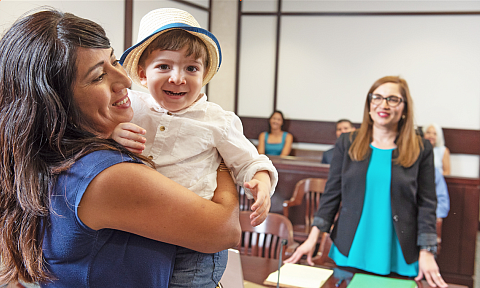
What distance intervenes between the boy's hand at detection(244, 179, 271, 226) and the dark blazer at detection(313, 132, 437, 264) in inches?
44.3

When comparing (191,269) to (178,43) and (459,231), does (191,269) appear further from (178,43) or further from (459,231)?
(459,231)

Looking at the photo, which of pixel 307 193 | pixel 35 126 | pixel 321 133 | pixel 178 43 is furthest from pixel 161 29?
pixel 321 133

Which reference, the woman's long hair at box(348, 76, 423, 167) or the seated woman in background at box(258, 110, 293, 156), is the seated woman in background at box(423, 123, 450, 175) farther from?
the woman's long hair at box(348, 76, 423, 167)

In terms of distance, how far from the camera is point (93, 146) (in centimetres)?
83

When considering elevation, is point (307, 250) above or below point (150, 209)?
below

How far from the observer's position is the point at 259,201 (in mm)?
954

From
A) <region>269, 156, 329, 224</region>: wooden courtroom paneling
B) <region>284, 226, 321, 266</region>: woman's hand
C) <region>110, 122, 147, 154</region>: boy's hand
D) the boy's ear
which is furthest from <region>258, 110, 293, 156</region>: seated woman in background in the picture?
<region>110, 122, 147, 154</region>: boy's hand

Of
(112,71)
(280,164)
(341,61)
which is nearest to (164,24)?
(112,71)

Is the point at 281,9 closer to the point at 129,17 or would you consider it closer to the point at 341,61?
the point at 341,61

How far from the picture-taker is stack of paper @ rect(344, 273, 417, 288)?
1.60m

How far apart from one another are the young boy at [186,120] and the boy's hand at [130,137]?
0.49 ft

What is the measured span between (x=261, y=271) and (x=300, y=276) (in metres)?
0.19

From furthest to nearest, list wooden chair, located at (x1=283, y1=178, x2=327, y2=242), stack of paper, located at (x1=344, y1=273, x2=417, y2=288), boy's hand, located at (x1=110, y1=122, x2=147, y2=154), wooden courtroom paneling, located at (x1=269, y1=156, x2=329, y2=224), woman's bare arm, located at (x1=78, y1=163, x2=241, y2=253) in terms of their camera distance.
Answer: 1. wooden courtroom paneling, located at (x1=269, y1=156, x2=329, y2=224)
2. wooden chair, located at (x1=283, y1=178, x2=327, y2=242)
3. stack of paper, located at (x1=344, y1=273, x2=417, y2=288)
4. boy's hand, located at (x1=110, y1=122, x2=147, y2=154)
5. woman's bare arm, located at (x1=78, y1=163, x2=241, y2=253)

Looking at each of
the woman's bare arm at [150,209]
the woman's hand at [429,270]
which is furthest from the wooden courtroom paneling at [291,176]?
the woman's bare arm at [150,209]
